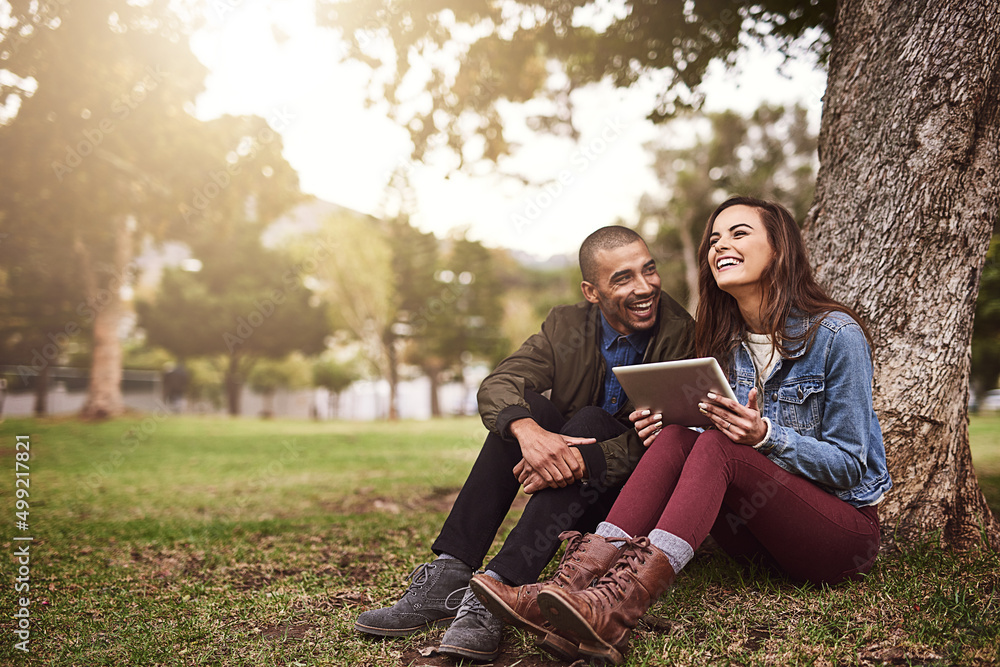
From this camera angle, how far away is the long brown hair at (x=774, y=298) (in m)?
2.14

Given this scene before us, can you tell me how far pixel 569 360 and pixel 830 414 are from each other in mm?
1128

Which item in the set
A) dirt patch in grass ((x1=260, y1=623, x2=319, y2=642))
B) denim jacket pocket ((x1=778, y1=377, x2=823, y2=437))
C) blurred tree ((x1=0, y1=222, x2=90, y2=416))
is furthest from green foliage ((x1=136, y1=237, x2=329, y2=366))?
denim jacket pocket ((x1=778, y1=377, x2=823, y2=437))

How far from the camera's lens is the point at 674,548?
73.2 inches

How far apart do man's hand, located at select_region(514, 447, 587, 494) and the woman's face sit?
823 millimetres

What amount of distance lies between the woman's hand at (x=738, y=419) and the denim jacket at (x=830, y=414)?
6 centimetres

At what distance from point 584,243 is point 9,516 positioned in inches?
198

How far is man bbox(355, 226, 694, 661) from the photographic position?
83.6 inches

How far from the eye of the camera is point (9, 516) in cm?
481

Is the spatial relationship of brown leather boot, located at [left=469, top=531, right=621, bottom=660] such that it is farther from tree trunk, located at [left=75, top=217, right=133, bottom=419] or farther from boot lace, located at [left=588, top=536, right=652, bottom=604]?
tree trunk, located at [left=75, top=217, right=133, bottom=419]

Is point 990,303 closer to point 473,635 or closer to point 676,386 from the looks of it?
point 676,386

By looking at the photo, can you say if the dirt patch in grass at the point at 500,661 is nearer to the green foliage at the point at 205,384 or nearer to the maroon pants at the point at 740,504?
the maroon pants at the point at 740,504

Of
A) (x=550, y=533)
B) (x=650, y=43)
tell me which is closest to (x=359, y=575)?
(x=550, y=533)

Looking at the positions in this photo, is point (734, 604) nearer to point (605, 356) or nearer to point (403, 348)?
point (605, 356)

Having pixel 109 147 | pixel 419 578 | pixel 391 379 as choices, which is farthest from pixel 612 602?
pixel 391 379
